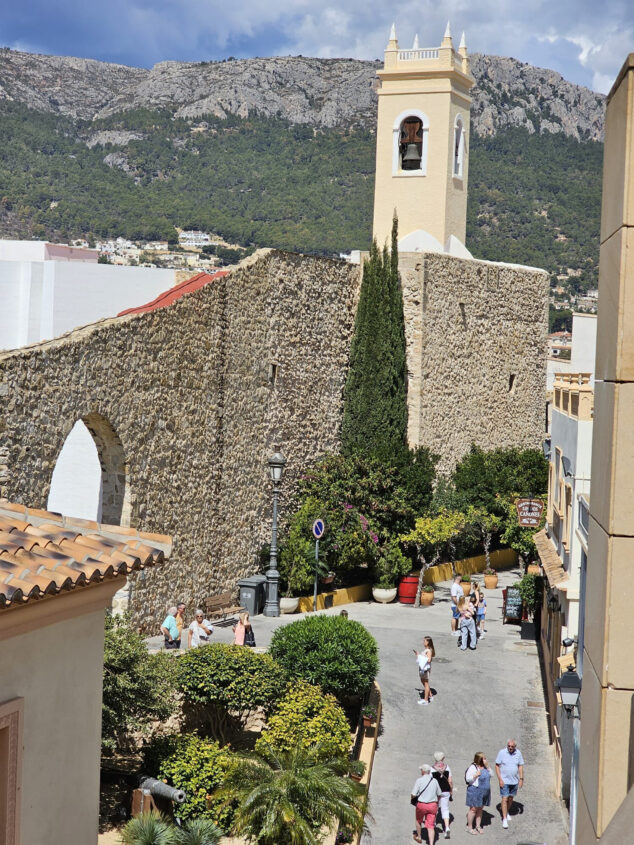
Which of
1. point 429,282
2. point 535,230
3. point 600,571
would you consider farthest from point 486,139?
point 600,571

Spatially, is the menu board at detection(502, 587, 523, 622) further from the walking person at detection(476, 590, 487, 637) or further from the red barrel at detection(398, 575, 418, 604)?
the red barrel at detection(398, 575, 418, 604)

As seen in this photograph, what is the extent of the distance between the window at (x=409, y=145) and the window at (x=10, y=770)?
25296 millimetres

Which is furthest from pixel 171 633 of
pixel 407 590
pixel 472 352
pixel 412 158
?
pixel 412 158

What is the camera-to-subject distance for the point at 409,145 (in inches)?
1186

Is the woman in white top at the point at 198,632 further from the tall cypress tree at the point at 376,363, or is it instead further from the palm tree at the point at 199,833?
the tall cypress tree at the point at 376,363

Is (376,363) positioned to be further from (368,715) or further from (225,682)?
(225,682)

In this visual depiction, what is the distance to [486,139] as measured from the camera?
72.6 m

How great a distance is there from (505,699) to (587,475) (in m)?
4.37

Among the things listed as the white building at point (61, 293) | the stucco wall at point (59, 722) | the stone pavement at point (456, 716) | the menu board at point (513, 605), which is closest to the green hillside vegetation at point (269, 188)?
the white building at point (61, 293)

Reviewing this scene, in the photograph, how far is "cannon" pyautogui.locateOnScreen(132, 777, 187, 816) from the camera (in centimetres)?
1197

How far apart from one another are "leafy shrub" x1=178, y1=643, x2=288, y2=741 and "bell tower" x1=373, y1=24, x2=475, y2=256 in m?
17.5

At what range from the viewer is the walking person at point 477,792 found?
13.4m

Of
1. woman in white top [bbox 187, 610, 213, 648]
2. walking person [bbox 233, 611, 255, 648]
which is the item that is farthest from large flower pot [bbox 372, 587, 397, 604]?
woman in white top [bbox 187, 610, 213, 648]

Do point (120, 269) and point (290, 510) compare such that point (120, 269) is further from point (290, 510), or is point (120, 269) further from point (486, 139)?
point (486, 139)
